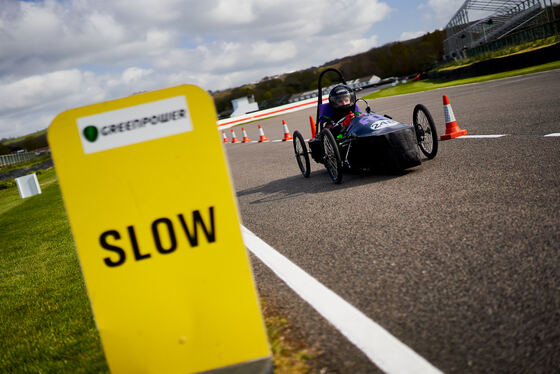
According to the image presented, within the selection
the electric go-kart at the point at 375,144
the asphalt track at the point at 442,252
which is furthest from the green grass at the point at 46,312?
the electric go-kart at the point at 375,144

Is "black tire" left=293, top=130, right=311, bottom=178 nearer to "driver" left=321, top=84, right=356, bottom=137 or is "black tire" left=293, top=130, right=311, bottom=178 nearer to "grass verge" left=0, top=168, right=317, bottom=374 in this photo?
"driver" left=321, top=84, right=356, bottom=137

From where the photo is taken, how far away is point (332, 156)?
23.9 feet

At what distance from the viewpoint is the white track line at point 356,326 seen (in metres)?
2.25

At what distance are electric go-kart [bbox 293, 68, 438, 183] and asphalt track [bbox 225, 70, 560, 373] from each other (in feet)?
0.74

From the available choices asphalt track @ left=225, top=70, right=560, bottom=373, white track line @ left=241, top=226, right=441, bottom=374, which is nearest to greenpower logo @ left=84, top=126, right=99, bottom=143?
asphalt track @ left=225, top=70, right=560, bottom=373

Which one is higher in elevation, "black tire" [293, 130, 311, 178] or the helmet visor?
the helmet visor

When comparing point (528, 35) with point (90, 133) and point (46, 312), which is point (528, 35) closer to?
point (46, 312)

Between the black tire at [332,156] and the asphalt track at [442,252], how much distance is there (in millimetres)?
253

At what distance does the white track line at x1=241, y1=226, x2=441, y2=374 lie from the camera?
2.25m

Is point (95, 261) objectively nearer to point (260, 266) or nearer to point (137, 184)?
point (137, 184)

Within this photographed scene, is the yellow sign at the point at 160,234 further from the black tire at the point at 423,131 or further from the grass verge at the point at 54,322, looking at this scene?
the black tire at the point at 423,131

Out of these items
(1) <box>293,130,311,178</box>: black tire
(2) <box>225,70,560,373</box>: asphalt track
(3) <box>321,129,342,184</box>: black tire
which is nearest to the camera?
(2) <box>225,70,560,373</box>: asphalt track

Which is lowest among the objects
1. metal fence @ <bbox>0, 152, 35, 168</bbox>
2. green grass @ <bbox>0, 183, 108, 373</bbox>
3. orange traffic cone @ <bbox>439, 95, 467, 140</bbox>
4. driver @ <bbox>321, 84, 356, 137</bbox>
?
green grass @ <bbox>0, 183, 108, 373</bbox>

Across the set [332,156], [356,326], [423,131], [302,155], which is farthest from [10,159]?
[356,326]
